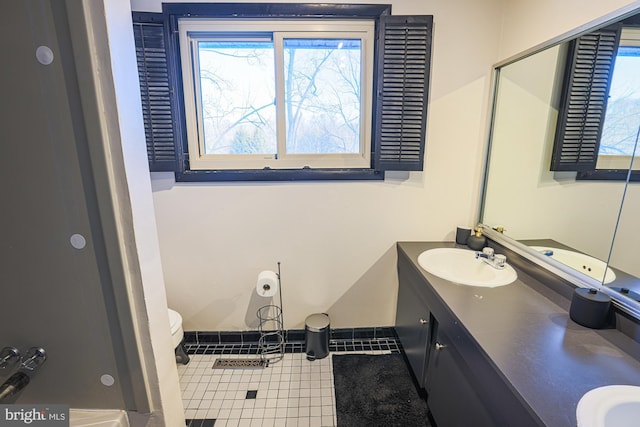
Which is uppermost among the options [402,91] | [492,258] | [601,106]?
[402,91]

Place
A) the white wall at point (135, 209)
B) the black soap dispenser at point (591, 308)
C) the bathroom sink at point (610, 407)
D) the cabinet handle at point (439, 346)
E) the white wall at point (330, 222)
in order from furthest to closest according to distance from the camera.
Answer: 1. the white wall at point (330, 222)
2. the cabinet handle at point (439, 346)
3. the black soap dispenser at point (591, 308)
4. the bathroom sink at point (610, 407)
5. the white wall at point (135, 209)

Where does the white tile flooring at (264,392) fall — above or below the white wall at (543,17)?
below

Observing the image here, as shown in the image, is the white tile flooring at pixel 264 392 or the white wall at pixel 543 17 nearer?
the white wall at pixel 543 17

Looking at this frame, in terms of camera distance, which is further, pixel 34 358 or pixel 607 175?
pixel 607 175

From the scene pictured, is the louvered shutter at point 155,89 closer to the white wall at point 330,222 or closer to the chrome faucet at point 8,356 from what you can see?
the white wall at point 330,222

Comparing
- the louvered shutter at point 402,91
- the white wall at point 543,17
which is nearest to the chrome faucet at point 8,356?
the louvered shutter at point 402,91

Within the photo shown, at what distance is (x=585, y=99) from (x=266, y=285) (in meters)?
1.89

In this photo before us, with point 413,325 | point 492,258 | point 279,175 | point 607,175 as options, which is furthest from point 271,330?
point 607,175

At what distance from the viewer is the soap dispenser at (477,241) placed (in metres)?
1.86

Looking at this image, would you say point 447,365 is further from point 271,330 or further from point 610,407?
point 271,330

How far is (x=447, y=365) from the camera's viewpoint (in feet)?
4.35

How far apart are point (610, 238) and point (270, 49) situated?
195cm

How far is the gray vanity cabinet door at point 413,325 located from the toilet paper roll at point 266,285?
0.84 meters

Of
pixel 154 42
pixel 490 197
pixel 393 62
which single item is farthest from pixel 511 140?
pixel 154 42
